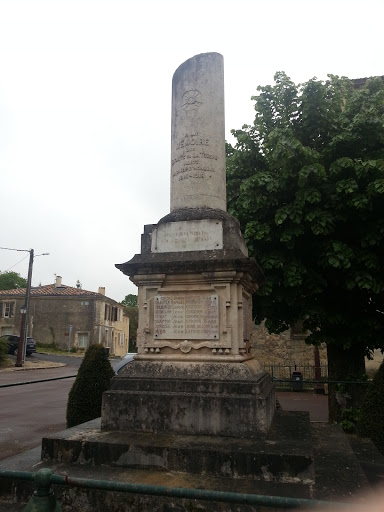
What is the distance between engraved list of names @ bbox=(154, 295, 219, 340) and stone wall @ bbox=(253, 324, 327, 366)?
16.5m

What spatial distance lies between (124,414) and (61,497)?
112 cm

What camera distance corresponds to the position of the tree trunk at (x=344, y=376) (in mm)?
8414

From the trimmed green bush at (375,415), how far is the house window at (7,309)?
1688 inches

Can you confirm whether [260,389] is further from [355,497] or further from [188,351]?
[355,497]

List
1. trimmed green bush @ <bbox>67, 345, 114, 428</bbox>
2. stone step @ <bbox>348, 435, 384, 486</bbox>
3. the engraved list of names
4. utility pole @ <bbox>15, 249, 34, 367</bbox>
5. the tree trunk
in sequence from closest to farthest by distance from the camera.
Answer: stone step @ <bbox>348, 435, 384, 486</bbox>, the engraved list of names, trimmed green bush @ <bbox>67, 345, 114, 428</bbox>, the tree trunk, utility pole @ <bbox>15, 249, 34, 367</bbox>

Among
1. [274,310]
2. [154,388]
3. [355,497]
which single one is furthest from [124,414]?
[274,310]

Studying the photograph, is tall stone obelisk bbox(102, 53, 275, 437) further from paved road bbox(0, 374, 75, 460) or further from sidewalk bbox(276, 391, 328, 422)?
sidewalk bbox(276, 391, 328, 422)

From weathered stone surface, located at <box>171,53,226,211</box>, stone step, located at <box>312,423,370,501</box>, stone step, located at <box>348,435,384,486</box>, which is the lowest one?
stone step, located at <box>348,435,384,486</box>

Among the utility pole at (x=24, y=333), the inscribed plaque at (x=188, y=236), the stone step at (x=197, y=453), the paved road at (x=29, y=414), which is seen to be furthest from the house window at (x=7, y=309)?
the stone step at (x=197, y=453)

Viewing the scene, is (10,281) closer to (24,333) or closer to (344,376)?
(24,333)

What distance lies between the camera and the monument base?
4195 millimetres

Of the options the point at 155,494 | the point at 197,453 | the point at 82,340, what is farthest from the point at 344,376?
the point at 82,340

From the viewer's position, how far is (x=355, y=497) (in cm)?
308

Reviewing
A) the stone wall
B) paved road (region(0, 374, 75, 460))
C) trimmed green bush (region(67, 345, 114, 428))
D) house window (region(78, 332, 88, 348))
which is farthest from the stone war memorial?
house window (region(78, 332, 88, 348))
